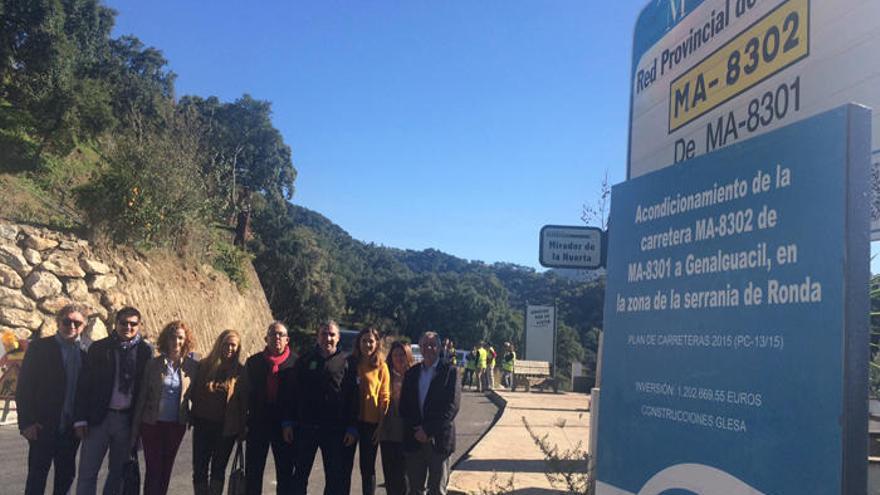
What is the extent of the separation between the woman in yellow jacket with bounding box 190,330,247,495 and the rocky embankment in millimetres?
10231

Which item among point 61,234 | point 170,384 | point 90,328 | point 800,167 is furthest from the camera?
point 61,234

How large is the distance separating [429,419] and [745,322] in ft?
13.9

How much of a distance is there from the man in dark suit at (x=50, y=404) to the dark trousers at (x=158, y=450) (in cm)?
53

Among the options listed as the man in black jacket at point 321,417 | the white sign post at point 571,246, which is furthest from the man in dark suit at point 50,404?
the white sign post at point 571,246

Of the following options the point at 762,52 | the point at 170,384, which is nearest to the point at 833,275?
the point at 762,52

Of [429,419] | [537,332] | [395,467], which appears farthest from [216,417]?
[537,332]

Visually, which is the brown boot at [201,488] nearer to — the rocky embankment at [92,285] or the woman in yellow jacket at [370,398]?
the woman in yellow jacket at [370,398]

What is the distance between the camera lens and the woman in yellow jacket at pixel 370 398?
6.44 metres

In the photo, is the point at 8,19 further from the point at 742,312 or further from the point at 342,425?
the point at 742,312

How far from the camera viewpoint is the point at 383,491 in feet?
27.8

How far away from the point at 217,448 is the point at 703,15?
4994 mm

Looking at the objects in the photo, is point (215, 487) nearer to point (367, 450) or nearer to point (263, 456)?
point (263, 456)

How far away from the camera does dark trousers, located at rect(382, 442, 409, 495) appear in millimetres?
6477

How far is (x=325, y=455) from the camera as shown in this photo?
634cm
